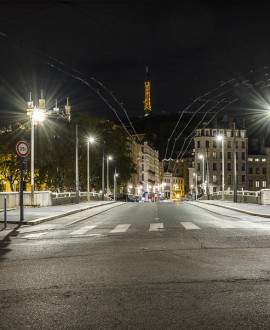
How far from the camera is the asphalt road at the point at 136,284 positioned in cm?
543

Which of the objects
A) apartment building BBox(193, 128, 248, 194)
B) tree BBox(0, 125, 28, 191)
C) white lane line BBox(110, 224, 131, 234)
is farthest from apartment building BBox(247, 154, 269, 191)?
white lane line BBox(110, 224, 131, 234)

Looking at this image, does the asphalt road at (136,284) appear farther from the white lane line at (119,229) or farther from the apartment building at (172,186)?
the apartment building at (172,186)

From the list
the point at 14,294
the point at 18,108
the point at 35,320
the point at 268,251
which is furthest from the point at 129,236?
the point at 18,108

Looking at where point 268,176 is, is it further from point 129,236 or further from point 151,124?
point 129,236

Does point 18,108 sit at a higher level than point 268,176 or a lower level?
higher

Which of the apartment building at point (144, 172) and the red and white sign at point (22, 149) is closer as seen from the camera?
the red and white sign at point (22, 149)

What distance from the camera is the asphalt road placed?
5.43 metres

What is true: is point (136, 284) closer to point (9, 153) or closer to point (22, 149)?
point (22, 149)

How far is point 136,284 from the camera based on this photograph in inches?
290

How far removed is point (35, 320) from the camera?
17.9 feet

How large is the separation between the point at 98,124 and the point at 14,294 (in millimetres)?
67928

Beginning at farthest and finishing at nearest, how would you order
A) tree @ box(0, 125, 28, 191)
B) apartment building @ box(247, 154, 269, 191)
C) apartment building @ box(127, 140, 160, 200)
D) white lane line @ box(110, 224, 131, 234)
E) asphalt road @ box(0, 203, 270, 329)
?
apartment building @ box(127, 140, 160, 200) < apartment building @ box(247, 154, 269, 191) < tree @ box(0, 125, 28, 191) < white lane line @ box(110, 224, 131, 234) < asphalt road @ box(0, 203, 270, 329)

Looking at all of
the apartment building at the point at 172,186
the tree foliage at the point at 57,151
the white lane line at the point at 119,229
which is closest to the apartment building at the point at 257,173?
the apartment building at the point at 172,186

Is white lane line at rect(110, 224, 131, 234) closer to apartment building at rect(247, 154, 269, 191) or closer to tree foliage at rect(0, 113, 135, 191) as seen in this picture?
tree foliage at rect(0, 113, 135, 191)
